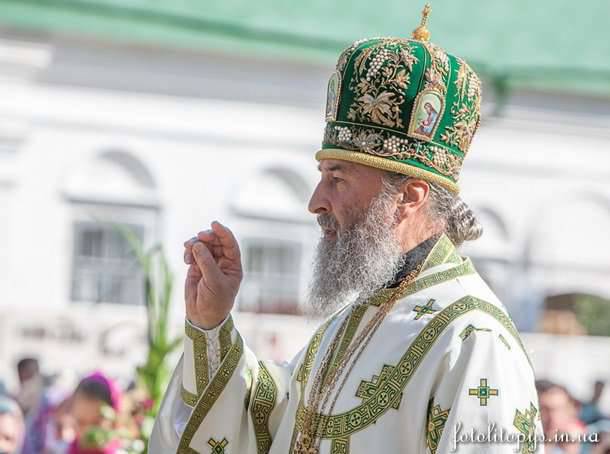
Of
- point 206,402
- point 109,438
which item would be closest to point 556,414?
point 109,438

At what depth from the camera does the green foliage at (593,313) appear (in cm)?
1588

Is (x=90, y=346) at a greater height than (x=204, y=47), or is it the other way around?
(x=204, y=47)

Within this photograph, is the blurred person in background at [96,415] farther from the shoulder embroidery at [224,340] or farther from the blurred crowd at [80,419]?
the shoulder embroidery at [224,340]

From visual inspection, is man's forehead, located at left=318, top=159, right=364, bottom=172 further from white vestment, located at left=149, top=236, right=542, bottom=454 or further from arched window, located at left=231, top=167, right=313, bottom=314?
arched window, located at left=231, top=167, right=313, bottom=314

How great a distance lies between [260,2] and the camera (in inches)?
651

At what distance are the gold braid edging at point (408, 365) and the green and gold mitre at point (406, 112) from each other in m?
0.40

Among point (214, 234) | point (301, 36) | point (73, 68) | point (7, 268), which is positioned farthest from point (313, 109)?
point (214, 234)

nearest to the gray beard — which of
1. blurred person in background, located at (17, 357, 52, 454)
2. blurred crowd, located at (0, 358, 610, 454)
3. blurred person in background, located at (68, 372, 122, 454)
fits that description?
blurred crowd, located at (0, 358, 610, 454)

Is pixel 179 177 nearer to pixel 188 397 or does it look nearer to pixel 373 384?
pixel 188 397

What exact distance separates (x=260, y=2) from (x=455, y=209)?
12544 millimetres

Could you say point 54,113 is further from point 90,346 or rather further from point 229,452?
point 229,452

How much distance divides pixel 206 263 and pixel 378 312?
1.60 ft

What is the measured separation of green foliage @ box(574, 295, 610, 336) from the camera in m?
15.9

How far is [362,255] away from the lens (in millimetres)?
4129
